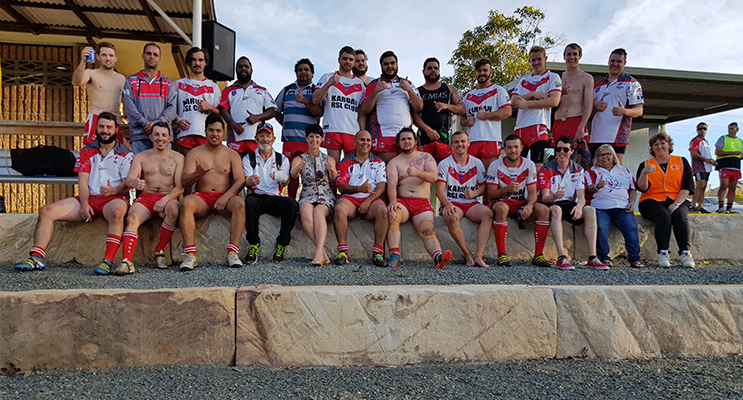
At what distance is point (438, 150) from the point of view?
17.9 ft

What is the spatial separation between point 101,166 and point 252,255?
5.38 ft

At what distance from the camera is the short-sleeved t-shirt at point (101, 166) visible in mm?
4609

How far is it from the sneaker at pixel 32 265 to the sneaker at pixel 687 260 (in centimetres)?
584

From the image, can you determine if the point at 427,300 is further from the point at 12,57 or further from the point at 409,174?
the point at 12,57

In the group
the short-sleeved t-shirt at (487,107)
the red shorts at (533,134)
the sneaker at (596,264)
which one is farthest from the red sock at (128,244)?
A: the sneaker at (596,264)

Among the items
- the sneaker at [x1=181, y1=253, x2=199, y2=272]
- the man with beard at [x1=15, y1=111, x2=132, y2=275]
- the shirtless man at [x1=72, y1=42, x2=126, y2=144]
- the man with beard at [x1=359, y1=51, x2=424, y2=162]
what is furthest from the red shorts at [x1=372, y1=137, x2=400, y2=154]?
the shirtless man at [x1=72, y1=42, x2=126, y2=144]

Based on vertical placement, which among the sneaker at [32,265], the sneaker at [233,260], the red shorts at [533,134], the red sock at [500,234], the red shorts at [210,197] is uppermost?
the red shorts at [533,134]

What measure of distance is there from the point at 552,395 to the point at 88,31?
9790 mm

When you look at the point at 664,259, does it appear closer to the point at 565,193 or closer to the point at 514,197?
the point at 565,193

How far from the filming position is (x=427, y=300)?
2.97m

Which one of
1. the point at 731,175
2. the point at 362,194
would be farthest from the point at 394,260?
the point at 731,175

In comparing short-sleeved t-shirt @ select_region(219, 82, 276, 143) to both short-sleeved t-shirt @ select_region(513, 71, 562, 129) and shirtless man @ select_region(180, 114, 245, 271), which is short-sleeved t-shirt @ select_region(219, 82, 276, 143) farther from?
short-sleeved t-shirt @ select_region(513, 71, 562, 129)

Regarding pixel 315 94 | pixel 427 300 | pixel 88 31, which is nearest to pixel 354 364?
pixel 427 300

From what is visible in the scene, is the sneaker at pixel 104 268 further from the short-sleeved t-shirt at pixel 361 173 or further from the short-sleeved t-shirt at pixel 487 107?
the short-sleeved t-shirt at pixel 487 107
